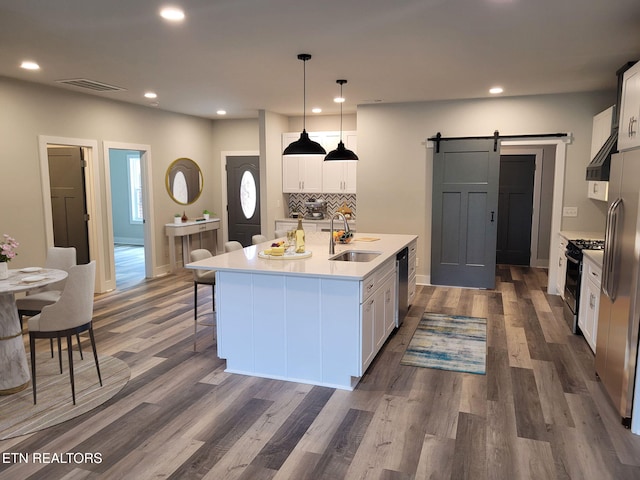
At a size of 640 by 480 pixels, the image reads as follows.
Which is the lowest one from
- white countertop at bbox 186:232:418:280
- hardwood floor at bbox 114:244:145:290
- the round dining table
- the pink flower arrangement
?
hardwood floor at bbox 114:244:145:290

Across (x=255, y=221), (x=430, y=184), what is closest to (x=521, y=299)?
(x=430, y=184)

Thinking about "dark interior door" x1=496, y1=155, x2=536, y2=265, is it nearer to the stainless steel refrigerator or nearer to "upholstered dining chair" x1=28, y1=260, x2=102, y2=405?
the stainless steel refrigerator

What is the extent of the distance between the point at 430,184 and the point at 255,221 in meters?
3.56

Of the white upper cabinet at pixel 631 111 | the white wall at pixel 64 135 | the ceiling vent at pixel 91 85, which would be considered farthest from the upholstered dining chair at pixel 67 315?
the white upper cabinet at pixel 631 111

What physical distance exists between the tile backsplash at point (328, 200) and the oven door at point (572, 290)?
3.97m

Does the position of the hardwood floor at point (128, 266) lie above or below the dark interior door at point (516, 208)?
below

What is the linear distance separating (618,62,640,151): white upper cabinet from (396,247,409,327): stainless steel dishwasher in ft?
6.86

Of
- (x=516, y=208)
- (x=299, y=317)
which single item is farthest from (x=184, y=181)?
(x=516, y=208)

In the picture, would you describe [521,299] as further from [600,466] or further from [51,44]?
[51,44]

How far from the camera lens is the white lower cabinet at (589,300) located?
3953 millimetres

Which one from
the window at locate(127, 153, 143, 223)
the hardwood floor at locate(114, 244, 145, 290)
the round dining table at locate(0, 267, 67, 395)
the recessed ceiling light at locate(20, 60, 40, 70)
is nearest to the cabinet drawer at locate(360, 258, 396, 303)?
the round dining table at locate(0, 267, 67, 395)

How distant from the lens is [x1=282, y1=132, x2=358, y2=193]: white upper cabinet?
25.9 ft

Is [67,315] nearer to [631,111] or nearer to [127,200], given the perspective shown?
[631,111]

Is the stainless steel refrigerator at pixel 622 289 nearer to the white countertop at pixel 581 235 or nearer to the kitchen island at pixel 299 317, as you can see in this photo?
the kitchen island at pixel 299 317
